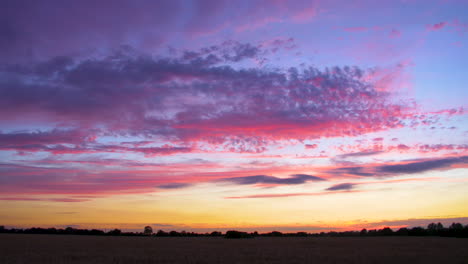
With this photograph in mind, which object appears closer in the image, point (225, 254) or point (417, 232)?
point (225, 254)

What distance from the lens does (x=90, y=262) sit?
1175 inches

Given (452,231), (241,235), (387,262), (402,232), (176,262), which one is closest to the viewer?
(176,262)

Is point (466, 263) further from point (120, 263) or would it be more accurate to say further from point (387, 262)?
point (120, 263)

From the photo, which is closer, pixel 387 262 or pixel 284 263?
pixel 284 263

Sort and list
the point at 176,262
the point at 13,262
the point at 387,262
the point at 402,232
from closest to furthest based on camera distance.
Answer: the point at 13,262, the point at 176,262, the point at 387,262, the point at 402,232

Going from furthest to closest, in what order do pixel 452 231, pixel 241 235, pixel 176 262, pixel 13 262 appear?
pixel 241 235, pixel 452 231, pixel 176 262, pixel 13 262

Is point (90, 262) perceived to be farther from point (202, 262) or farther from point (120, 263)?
point (202, 262)

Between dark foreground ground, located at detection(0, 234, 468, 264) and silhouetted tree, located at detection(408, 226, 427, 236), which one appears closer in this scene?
dark foreground ground, located at detection(0, 234, 468, 264)

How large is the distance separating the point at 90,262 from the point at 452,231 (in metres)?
119

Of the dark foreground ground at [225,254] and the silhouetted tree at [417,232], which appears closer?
the dark foreground ground at [225,254]

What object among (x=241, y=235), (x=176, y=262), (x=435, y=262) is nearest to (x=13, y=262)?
(x=176, y=262)

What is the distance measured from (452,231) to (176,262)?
114373 millimetres

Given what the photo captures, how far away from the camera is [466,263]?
3145cm

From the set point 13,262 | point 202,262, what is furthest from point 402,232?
point 13,262
